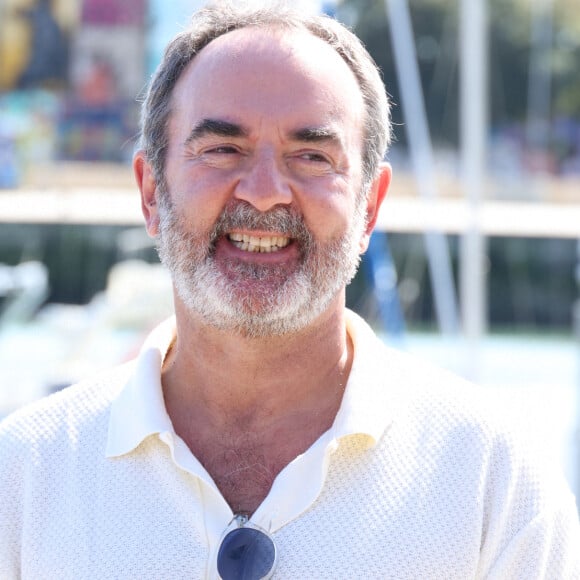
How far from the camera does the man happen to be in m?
1.83

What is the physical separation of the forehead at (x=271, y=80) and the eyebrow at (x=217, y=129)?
19 mm

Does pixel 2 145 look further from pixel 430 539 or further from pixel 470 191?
pixel 430 539

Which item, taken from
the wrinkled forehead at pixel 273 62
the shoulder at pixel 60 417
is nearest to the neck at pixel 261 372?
the shoulder at pixel 60 417

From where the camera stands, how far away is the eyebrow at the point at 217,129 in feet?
6.43

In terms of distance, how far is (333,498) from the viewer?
1871mm

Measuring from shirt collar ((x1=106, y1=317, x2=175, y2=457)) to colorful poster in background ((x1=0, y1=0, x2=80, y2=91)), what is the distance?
10.7m

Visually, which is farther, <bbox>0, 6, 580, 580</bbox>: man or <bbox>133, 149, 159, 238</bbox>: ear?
<bbox>133, 149, 159, 238</bbox>: ear

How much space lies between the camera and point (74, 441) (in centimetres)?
201

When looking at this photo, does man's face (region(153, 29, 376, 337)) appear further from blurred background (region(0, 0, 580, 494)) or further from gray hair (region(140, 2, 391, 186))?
blurred background (region(0, 0, 580, 494))

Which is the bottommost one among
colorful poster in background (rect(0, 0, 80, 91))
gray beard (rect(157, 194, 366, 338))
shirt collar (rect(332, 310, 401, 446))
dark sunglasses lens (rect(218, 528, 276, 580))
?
colorful poster in background (rect(0, 0, 80, 91))

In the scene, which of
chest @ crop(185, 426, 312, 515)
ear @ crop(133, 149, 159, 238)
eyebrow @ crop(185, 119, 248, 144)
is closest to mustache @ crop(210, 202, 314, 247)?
eyebrow @ crop(185, 119, 248, 144)

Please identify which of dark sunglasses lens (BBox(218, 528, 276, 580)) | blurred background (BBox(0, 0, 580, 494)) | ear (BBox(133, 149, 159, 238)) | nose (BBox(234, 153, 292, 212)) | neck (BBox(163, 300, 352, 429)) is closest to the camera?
dark sunglasses lens (BBox(218, 528, 276, 580))

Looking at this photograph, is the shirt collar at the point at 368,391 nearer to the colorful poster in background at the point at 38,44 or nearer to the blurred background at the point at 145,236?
the blurred background at the point at 145,236

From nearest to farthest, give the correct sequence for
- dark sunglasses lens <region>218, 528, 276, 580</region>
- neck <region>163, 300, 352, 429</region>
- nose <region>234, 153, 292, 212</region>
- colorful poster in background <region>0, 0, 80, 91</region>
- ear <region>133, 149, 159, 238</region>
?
dark sunglasses lens <region>218, 528, 276, 580</region>, nose <region>234, 153, 292, 212</region>, neck <region>163, 300, 352, 429</region>, ear <region>133, 149, 159, 238</region>, colorful poster in background <region>0, 0, 80, 91</region>
